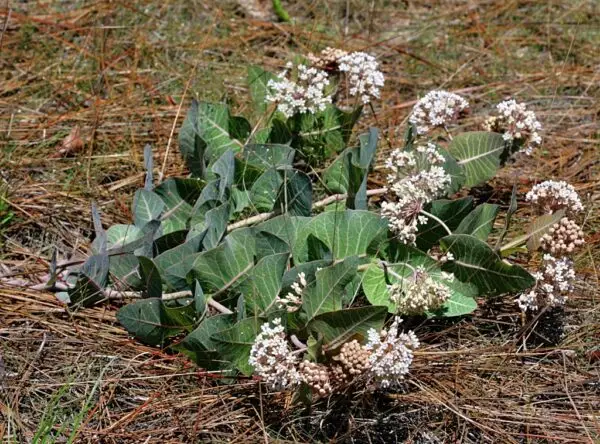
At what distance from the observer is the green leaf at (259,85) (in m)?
2.89

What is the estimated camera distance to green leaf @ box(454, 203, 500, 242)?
2363 millimetres

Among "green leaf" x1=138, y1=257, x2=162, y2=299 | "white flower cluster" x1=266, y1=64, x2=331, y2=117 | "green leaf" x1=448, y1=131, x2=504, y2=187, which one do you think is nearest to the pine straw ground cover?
"green leaf" x1=138, y1=257, x2=162, y2=299

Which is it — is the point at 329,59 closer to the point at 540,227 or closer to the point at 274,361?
the point at 540,227

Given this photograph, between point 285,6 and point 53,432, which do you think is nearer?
point 53,432

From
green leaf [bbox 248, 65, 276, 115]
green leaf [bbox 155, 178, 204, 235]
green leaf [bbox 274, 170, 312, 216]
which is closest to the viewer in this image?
green leaf [bbox 274, 170, 312, 216]

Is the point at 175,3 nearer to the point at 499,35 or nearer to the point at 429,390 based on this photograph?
the point at 499,35

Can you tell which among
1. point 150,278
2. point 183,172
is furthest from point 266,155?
point 150,278

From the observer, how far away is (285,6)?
3.86 meters

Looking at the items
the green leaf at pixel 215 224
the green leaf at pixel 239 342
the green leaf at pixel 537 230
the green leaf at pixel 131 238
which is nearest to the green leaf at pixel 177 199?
the green leaf at pixel 131 238

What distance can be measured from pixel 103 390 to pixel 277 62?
5.87 feet

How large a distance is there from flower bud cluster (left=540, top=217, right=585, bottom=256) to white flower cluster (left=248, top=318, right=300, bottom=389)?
0.77m

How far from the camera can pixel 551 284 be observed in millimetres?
2230

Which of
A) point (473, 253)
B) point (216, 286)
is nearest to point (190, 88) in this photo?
point (216, 286)

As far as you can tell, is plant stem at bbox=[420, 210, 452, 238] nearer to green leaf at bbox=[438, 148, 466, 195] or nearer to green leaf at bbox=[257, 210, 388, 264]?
green leaf at bbox=[257, 210, 388, 264]
